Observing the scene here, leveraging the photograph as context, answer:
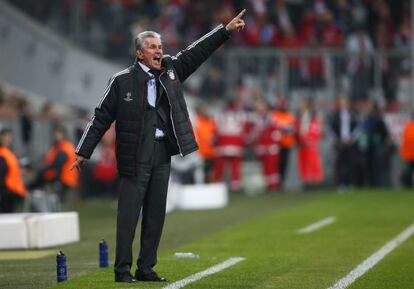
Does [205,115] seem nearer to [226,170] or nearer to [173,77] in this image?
[226,170]

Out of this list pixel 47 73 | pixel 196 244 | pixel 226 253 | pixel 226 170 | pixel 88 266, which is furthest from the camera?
pixel 226 170

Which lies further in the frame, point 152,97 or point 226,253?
point 226,253

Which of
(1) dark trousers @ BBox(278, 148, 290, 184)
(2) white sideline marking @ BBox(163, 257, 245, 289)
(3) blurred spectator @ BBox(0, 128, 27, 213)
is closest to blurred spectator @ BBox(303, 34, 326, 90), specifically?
(1) dark trousers @ BBox(278, 148, 290, 184)

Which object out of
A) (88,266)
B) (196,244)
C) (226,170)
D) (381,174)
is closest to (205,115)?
(226,170)

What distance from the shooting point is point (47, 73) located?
99.6 feet

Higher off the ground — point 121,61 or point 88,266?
point 121,61

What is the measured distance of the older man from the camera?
1235 centimetres

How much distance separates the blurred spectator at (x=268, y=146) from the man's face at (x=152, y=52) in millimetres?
19864

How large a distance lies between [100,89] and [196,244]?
1647 cm

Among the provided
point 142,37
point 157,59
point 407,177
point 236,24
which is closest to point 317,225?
point 236,24

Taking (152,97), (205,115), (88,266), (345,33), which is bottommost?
(88,266)

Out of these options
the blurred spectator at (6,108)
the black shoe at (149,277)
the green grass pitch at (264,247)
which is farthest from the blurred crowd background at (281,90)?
the black shoe at (149,277)

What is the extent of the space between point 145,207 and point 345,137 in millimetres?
20071

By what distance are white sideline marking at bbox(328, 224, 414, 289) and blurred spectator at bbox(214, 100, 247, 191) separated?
44.3ft
